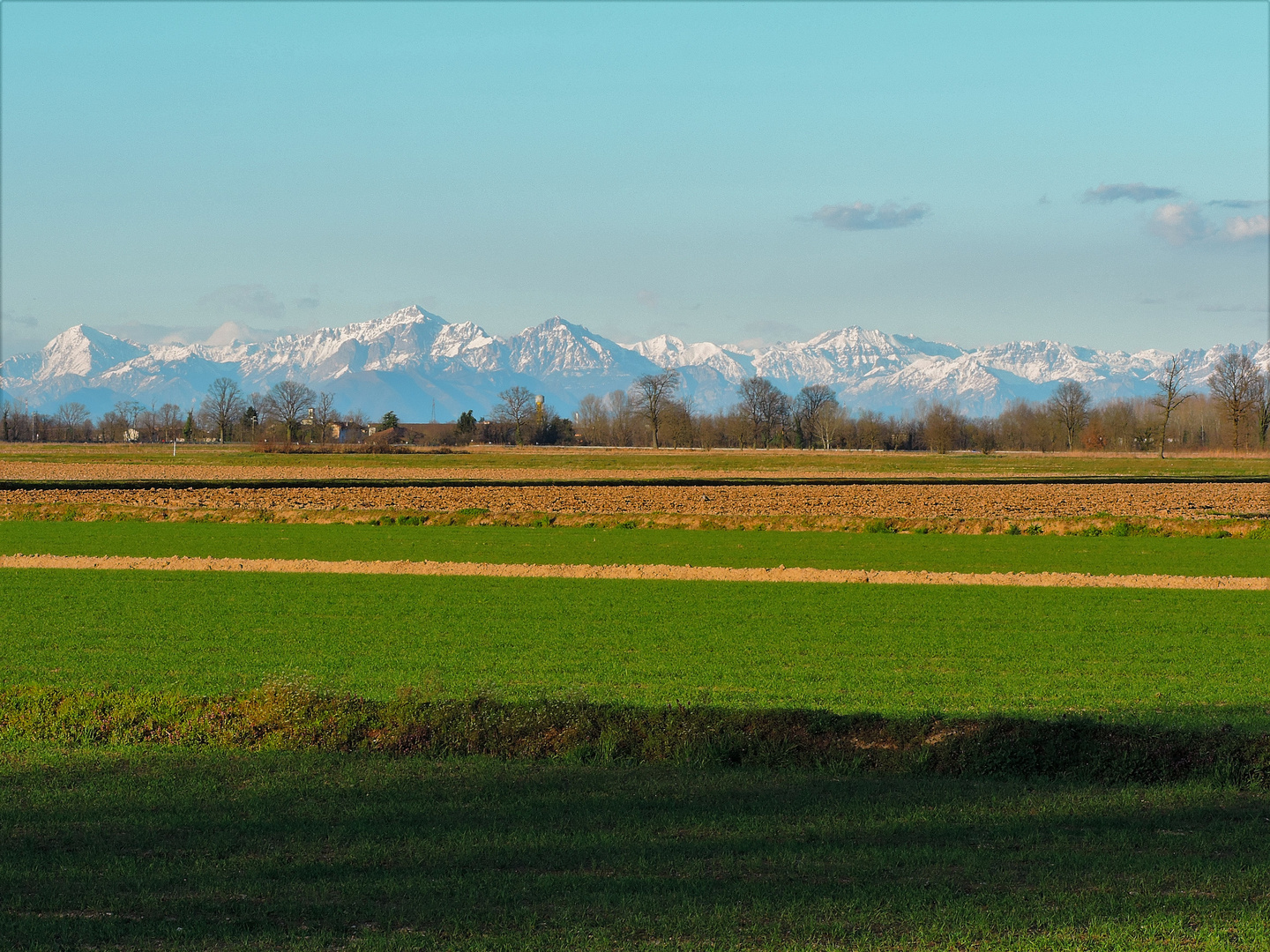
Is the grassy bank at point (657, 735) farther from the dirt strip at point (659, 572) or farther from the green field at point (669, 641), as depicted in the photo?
the dirt strip at point (659, 572)

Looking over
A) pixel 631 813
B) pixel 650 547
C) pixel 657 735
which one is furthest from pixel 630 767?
pixel 650 547

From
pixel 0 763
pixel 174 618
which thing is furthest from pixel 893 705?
pixel 174 618

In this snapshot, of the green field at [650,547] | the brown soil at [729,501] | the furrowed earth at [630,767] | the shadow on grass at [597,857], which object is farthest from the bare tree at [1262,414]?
the shadow on grass at [597,857]

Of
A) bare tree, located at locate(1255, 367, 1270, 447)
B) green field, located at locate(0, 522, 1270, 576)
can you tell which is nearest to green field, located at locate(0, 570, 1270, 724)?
green field, located at locate(0, 522, 1270, 576)

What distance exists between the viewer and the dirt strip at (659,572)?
2691 centimetres

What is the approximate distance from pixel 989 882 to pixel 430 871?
12.3ft

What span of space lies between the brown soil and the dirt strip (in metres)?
17.1

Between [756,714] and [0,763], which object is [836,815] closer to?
[756,714]

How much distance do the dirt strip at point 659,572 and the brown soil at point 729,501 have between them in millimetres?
17103

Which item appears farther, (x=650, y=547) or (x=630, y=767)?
(x=650, y=547)

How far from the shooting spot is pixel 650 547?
1410 inches

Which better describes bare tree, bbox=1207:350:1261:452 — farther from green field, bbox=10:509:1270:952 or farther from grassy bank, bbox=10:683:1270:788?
grassy bank, bbox=10:683:1270:788

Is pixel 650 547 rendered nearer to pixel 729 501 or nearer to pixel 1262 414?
pixel 729 501

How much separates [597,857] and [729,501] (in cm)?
4735
